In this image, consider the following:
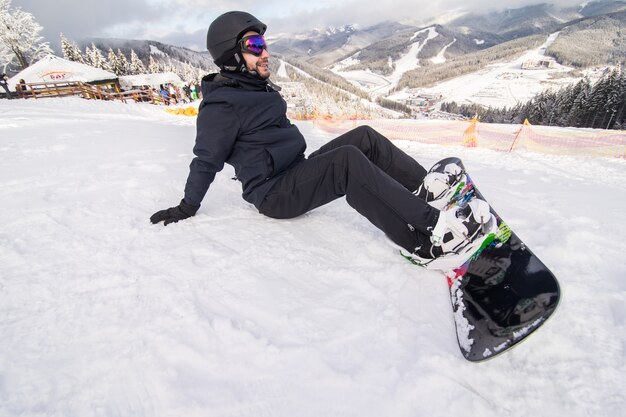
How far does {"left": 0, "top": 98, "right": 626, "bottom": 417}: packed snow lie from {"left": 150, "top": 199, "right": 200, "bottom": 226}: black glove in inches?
4.2

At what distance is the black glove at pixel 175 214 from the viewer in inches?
92.4

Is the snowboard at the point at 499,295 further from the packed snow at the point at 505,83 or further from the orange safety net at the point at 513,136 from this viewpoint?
the packed snow at the point at 505,83

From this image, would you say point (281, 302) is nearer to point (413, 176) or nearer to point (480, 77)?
point (413, 176)

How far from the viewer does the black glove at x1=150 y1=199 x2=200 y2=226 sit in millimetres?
2348

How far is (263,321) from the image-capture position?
1.49 metres

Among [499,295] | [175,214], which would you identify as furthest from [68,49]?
[499,295]

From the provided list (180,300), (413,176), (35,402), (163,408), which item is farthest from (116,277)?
(413,176)

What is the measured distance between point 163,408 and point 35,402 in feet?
1.45

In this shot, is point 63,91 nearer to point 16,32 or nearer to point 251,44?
point 16,32

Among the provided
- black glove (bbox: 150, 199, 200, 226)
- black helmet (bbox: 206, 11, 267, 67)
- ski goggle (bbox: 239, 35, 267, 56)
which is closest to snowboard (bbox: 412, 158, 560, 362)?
black glove (bbox: 150, 199, 200, 226)

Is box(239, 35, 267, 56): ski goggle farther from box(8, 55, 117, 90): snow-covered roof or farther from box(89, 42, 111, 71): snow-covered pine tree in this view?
box(89, 42, 111, 71): snow-covered pine tree

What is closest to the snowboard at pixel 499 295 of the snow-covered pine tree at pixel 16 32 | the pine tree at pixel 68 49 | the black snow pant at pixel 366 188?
the black snow pant at pixel 366 188

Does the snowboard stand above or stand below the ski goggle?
below

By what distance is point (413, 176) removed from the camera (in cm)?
243
